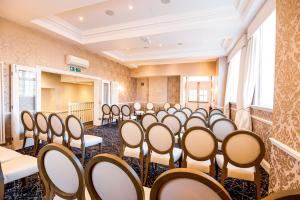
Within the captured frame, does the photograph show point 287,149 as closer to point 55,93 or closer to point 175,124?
point 175,124

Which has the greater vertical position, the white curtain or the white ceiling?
the white ceiling

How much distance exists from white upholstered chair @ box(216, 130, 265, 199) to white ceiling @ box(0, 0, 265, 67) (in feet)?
8.64

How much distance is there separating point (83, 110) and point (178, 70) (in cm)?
530

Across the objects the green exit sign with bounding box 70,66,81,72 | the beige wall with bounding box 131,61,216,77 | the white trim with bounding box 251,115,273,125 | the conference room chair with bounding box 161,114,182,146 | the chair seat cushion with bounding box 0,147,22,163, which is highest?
the beige wall with bounding box 131,61,216,77

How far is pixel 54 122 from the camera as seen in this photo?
3.02m

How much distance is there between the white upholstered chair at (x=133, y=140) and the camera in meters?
2.34

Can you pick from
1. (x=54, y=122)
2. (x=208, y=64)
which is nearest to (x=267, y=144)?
(x=54, y=122)

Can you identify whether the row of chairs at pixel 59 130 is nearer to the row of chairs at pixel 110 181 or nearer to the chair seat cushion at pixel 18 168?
the chair seat cushion at pixel 18 168

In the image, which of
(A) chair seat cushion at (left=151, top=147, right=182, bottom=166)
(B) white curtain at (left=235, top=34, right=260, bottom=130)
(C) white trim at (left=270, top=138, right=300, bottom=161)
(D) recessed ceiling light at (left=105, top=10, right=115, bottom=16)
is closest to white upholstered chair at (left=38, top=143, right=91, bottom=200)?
(A) chair seat cushion at (left=151, top=147, right=182, bottom=166)

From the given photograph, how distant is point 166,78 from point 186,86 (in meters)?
1.62

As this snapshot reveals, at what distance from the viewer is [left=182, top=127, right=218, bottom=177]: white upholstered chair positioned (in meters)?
1.89

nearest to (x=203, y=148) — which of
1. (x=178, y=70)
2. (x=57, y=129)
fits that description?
(x=57, y=129)

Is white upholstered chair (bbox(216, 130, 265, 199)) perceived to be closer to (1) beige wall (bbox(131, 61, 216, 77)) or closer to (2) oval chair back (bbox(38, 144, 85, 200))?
(2) oval chair back (bbox(38, 144, 85, 200))

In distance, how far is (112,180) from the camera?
3.10 ft
